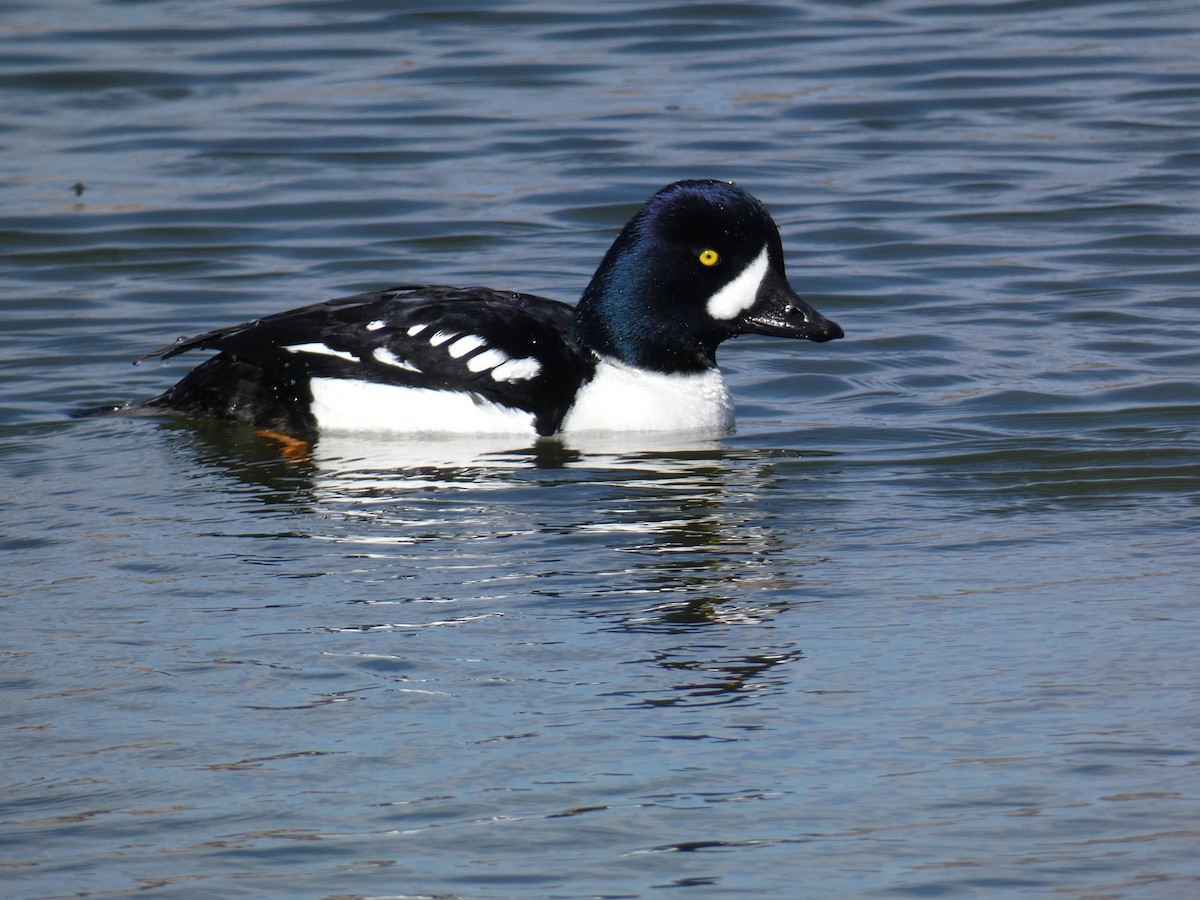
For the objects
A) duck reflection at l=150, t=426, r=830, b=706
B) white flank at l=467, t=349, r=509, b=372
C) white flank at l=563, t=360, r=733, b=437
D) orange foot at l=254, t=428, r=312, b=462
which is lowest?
duck reflection at l=150, t=426, r=830, b=706

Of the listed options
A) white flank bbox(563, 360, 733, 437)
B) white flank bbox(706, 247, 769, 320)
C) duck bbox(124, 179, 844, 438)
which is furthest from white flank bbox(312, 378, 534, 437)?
white flank bbox(706, 247, 769, 320)

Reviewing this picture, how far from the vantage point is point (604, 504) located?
7031 mm

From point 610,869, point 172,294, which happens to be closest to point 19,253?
point 172,294

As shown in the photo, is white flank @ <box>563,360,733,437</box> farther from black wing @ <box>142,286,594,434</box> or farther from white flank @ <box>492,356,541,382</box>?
white flank @ <box>492,356,541,382</box>

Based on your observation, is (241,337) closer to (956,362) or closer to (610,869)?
(956,362)

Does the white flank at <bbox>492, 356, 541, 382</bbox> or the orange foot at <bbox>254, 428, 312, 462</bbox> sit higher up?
the white flank at <bbox>492, 356, 541, 382</bbox>

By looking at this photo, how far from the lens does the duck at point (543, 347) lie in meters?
8.04

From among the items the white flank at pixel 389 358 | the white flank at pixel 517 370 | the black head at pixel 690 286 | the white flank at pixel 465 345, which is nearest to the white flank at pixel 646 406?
the black head at pixel 690 286

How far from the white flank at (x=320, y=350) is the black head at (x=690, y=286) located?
92 cm

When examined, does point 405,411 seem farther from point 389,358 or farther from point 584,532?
point 584,532

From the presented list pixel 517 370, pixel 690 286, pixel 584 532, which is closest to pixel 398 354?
pixel 517 370

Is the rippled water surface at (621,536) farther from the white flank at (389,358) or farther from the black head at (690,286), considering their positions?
the black head at (690,286)

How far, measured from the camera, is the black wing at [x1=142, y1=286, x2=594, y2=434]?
7996mm

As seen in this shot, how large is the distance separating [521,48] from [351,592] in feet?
36.7
